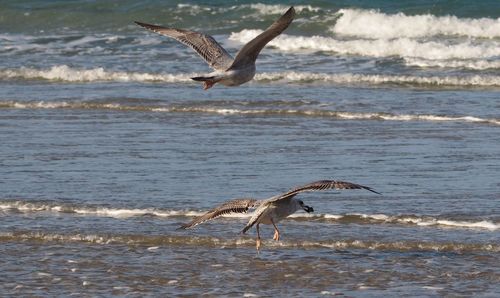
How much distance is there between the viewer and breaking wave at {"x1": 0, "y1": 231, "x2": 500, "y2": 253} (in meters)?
8.20

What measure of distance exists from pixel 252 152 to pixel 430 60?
8543mm

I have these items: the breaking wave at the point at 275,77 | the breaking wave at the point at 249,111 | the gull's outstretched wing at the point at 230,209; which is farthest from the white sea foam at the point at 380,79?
the gull's outstretched wing at the point at 230,209

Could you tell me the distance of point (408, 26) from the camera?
911 inches

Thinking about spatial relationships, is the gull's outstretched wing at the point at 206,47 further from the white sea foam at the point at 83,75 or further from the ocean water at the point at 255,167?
the white sea foam at the point at 83,75

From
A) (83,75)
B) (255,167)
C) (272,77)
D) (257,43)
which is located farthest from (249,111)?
(257,43)

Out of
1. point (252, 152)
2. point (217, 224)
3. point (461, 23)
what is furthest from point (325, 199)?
point (461, 23)

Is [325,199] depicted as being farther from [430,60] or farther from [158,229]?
[430,60]

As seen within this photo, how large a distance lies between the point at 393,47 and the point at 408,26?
2.70 metres

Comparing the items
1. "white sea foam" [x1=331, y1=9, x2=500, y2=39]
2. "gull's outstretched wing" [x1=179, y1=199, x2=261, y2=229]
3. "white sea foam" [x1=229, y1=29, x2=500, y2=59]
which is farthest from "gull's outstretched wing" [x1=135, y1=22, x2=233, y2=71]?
"white sea foam" [x1=331, y1=9, x2=500, y2=39]

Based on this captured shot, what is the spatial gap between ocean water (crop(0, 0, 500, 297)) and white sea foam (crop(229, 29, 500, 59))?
51mm

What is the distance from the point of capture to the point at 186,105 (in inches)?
594

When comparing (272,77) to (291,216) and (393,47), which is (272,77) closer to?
(393,47)

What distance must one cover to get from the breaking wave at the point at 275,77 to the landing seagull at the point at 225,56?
22.6 ft

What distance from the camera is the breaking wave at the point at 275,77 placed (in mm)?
16953
